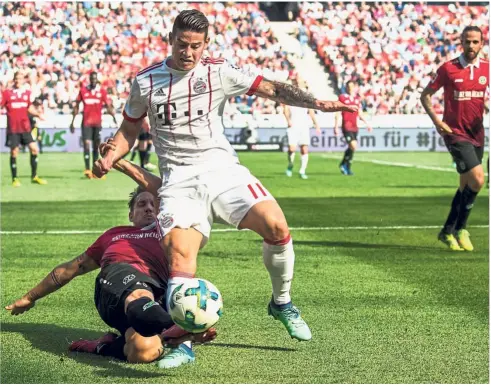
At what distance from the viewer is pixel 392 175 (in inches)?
1006

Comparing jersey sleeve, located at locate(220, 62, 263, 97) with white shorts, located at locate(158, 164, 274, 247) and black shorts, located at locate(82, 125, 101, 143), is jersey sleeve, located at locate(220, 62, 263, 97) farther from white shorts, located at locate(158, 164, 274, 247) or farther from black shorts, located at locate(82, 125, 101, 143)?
black shorts, located at locate(82, 125, 101, 143)

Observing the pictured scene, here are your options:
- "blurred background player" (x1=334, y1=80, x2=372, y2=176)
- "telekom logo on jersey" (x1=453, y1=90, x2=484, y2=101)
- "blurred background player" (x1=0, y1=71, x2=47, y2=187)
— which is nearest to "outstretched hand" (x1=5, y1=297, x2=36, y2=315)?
"telekom logo on jersey" (x1=453, y1=90, x2=484, y2=101)

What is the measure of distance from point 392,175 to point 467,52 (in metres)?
13.9

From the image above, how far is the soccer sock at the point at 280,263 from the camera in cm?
673

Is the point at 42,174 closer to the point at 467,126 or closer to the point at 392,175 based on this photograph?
the point at 392,175

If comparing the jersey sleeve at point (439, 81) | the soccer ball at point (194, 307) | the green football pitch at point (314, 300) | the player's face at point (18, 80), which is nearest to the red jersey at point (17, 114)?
the player's face at point (18, 80)

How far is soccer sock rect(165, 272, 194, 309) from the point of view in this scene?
597cm

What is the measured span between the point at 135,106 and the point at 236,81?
717mm

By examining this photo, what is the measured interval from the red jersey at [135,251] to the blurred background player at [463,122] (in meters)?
5.72

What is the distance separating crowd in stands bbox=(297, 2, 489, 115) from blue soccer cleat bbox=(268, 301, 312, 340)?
1417 inches

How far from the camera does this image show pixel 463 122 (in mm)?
11859

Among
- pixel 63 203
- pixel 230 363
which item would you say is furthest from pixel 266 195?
pixel 63 203

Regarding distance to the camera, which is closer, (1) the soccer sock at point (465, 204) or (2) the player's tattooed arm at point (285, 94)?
(2) the player's tattooed arm at point (285, 94)

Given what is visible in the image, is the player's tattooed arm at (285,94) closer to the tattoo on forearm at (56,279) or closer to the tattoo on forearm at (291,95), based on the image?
the tattoo on forearm at (291,95)
